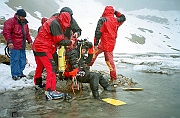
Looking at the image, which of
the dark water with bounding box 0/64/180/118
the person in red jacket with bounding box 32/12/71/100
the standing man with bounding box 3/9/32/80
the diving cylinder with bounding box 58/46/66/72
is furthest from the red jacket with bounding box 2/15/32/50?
the diving cylinder with bounding box 58/46/66/72

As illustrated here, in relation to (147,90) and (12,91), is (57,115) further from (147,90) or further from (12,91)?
(147,90)

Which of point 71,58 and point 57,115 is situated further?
point 71,58

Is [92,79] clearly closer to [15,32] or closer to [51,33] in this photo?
[51,33]

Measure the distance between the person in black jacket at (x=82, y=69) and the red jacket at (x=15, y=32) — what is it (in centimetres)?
191

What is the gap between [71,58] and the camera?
3.94 m

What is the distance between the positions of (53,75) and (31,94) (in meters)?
0.76

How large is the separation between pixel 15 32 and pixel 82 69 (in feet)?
7.36

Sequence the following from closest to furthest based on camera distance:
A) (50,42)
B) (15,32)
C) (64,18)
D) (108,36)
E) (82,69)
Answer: (64,18) < (50,42) < (82,69) < (15,32) < (108,36)

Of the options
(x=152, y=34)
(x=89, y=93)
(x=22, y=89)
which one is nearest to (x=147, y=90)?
(x=89, y=93)

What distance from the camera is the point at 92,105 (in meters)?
3.36

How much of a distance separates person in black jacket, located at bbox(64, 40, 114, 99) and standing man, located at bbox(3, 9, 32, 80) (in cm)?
179

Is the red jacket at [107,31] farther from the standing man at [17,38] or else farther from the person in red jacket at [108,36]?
the standing man at [17,38]

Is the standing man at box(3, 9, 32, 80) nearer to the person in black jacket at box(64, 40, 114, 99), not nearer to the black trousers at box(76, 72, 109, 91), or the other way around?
the person in black jacket at box(64, 40, 114, 99)

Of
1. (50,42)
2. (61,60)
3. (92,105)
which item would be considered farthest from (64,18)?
(92,105)
